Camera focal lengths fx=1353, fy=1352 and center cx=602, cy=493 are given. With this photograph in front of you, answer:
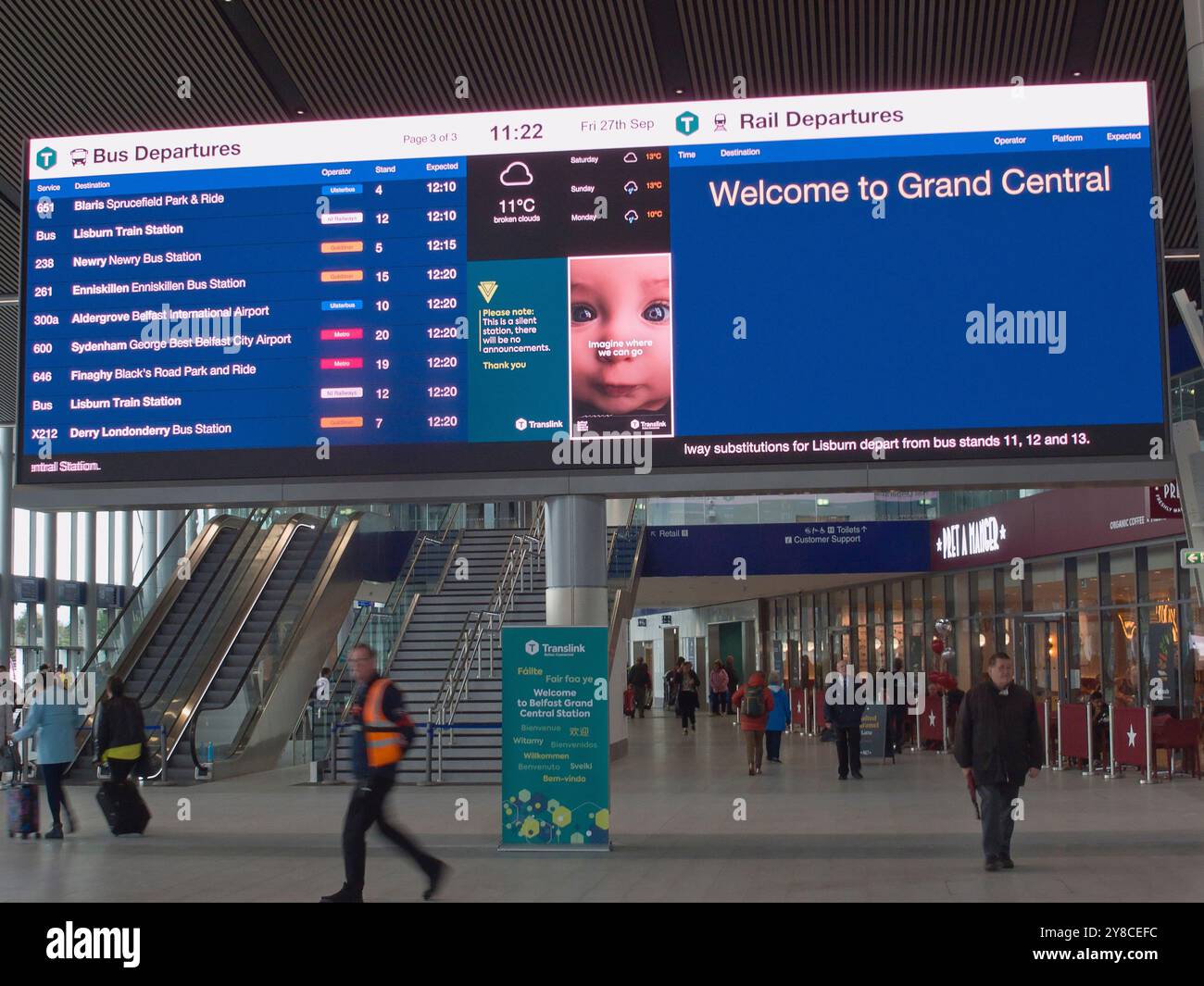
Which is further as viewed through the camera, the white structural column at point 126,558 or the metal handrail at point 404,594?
the white structural column at point 126,558

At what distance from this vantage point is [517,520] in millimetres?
30000

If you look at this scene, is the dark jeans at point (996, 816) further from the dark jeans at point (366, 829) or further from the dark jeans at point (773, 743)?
the dark jeans at point (773, 743)

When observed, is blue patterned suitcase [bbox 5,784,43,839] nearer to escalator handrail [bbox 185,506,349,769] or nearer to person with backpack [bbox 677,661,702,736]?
escalator handrail [bbox 185,506,349,769]

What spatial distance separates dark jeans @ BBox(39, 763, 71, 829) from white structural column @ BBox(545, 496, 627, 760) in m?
4.89

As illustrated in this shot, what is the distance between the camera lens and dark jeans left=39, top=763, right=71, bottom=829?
12195mm

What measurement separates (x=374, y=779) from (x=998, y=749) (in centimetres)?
438

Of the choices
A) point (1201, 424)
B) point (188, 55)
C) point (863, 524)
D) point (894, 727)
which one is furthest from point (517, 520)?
point (188, 55)

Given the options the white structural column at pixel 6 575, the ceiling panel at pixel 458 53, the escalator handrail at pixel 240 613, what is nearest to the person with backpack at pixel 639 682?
the escalator handrail at pixel 240 613

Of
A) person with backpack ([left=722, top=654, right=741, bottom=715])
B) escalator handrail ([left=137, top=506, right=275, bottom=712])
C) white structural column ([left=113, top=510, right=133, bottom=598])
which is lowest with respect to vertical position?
person with backpack ([left=722, top=654, right=741, bottom=715])

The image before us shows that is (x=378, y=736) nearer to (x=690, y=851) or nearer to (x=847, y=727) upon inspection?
(x=690, y=851)

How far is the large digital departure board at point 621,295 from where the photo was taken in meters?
10.3

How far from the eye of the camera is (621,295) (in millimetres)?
10742

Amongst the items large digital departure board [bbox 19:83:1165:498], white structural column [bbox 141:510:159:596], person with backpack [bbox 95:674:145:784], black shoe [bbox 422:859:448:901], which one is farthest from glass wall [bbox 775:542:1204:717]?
white structural column [bbox 141:510:159:596]

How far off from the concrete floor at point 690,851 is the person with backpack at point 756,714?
1.94 metres
